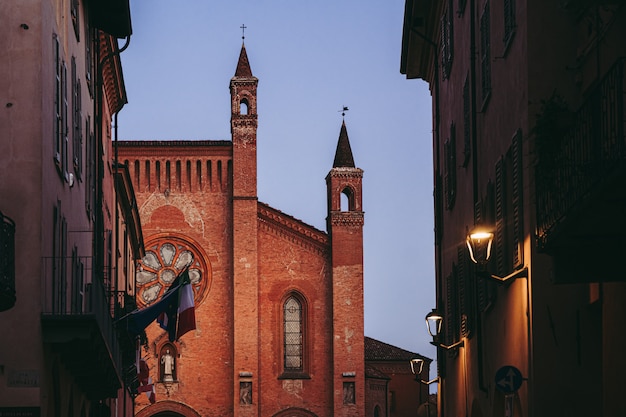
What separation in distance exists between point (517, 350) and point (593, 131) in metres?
5.83

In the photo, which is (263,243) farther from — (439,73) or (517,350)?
(517,350)

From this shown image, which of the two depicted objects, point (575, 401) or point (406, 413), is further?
point (406, 413)

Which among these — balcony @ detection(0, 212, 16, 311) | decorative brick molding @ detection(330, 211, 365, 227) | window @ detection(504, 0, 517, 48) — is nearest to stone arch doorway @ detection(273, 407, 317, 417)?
decorative brick molding @ detection(330, 211, 365, 227)

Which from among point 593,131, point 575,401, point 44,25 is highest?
point 44,25

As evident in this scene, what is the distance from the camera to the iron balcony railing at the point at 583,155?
35.2ft

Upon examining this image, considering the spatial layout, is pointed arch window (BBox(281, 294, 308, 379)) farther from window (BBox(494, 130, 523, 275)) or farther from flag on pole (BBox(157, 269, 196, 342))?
window (BBox(494, 130, 523, 275))

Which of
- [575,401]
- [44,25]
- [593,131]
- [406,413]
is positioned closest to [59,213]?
[44,25]

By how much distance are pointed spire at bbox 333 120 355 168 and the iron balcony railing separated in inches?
1831

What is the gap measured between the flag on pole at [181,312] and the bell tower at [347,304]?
27.5m

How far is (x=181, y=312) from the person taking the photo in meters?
30.4

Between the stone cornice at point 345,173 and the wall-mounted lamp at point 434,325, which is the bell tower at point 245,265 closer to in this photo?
the stone cornice at point 345,173

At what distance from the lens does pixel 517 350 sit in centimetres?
1709

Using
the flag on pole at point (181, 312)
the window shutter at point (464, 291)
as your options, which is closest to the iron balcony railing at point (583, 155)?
the window shutter at point (464, 291)

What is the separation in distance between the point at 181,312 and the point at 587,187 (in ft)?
65.1
